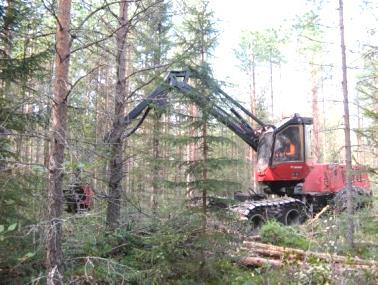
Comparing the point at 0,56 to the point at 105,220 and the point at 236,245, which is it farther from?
the point at 236,245

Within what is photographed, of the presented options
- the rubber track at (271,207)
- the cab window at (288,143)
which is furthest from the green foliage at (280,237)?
the cab window at (288,143)

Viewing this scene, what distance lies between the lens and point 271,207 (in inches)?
509

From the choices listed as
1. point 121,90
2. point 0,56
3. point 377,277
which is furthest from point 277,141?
point 0,56

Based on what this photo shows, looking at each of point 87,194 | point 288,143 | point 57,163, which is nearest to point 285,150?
point 288,143

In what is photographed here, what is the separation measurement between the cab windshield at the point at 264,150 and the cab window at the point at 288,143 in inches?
7.3

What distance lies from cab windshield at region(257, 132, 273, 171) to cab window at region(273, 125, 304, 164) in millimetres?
186

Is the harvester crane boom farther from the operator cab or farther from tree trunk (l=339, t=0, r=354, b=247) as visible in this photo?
tree trunk (l=339, t=0, r=354, b=247)

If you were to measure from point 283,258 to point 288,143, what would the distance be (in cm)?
624

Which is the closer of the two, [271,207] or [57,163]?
[57,163]

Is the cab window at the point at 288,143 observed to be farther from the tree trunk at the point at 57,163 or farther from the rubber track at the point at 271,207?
the tree trunk at the point at 57,163

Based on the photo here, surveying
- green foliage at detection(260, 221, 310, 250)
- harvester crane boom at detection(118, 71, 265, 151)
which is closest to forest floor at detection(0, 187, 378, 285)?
green foliage at detection(260, 221, 310, 250)

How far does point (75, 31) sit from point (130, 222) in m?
4.47

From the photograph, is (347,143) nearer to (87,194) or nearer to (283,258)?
(283,258)

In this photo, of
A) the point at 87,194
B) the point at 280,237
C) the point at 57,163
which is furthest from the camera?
the point at 280,237
